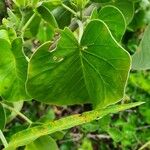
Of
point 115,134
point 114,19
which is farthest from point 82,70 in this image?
point 115,134

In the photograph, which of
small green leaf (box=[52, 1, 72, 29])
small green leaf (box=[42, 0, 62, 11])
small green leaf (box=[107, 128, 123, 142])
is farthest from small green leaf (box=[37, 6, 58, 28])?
small green leaf (box=[107, 128, 123, 142])

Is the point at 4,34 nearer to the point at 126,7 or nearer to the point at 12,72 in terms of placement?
the point at 12,72

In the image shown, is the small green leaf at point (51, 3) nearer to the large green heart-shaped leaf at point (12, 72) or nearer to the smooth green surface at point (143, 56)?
the large green heart-shaped leaf at point (12, 72)

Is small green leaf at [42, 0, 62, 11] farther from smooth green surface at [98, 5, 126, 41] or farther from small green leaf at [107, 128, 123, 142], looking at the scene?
small green leaf at [107, 128, 123, 142]

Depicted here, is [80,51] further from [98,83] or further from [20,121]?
[20,121]

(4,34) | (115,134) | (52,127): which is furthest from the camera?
(115,134)

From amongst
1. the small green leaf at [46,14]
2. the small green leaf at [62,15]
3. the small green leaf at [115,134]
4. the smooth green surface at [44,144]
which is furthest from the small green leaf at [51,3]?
the small green leaf at [115,134]

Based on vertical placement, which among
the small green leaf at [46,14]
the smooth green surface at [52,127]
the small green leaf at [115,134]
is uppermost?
the small green leaf at [46,14]
